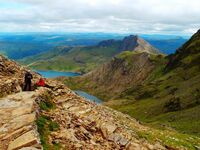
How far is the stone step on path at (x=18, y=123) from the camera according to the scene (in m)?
28.6

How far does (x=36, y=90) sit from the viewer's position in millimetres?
40812

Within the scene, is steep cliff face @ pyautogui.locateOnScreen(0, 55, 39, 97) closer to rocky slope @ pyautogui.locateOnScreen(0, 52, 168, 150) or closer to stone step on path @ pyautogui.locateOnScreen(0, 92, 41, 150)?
rocky slope @ pyautogui.locateOnScreen(0, 52, 168, 150)

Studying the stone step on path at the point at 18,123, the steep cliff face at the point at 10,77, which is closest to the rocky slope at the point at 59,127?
the stone step on path at the point at 18,123

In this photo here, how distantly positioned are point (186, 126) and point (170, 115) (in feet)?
154

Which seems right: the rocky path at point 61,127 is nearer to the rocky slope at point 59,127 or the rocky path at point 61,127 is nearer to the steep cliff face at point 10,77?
the rocky slope at point 59,127

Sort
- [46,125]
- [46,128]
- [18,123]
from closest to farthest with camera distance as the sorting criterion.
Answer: [18,123], [46,128], [46,125]

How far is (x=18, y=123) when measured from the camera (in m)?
31.4

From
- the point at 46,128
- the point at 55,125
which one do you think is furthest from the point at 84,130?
the point at 46,128

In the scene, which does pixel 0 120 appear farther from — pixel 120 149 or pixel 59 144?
pixel 120 149

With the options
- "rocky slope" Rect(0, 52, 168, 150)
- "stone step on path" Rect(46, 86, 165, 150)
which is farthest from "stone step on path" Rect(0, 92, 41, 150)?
"stone step on path" Rect(46, 86, 165, 150)

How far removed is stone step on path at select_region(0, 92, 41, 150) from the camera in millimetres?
28578

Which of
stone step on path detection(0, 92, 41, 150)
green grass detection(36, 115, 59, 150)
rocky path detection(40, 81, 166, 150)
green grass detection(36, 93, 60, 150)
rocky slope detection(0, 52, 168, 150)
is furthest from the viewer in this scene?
rocky path detection(40, 81, 166, 150)

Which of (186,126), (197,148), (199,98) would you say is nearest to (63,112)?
(197,148)

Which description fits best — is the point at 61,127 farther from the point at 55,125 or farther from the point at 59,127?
the point at 55,125
